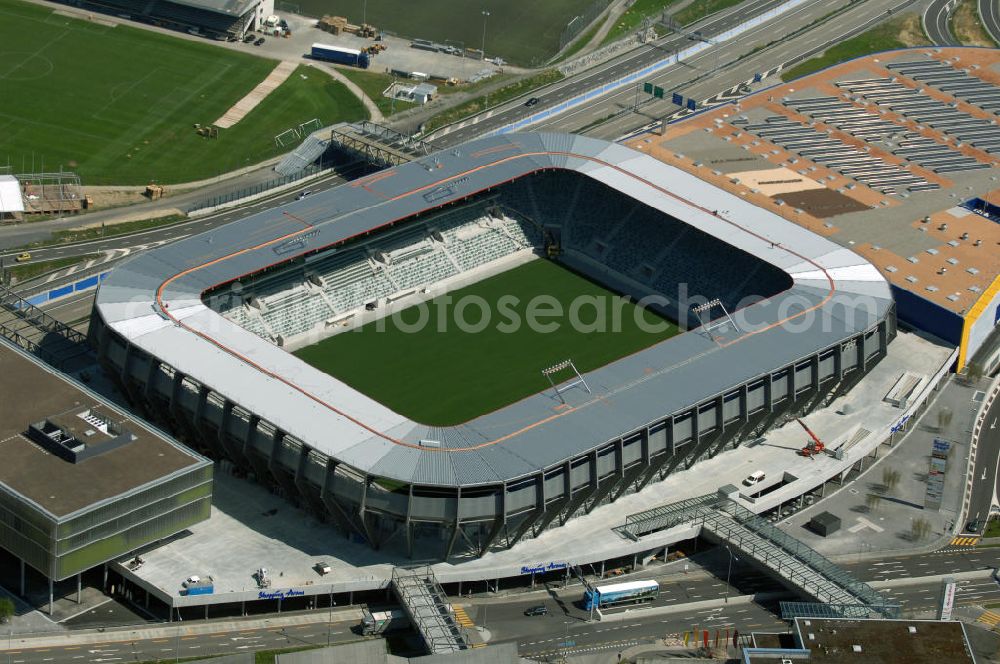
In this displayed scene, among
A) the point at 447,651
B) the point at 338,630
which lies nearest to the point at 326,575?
the point at 338,630

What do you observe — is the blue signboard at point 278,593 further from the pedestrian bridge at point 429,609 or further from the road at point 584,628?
the road at point 584,628

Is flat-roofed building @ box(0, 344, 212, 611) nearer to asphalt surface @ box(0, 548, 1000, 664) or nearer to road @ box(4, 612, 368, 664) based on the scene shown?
road @ box(4, 612, 368, 664)

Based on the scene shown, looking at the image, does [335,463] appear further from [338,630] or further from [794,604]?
[794,604]

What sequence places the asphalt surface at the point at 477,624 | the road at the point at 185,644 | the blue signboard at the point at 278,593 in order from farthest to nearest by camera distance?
the blue signboard at the point at 278,593, the asphalt surface at the point at 477,624, the road at the point at 185,644

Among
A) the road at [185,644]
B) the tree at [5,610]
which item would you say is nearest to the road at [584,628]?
the road at [185,644]

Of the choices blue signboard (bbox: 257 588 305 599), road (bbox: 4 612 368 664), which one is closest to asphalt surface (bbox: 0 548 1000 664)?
road (bbox: 4 612 368 664)

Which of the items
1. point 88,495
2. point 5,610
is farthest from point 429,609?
point 5,610

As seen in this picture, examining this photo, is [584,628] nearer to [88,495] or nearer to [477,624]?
[477,624]

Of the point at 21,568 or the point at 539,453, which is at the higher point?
the point at 539,453

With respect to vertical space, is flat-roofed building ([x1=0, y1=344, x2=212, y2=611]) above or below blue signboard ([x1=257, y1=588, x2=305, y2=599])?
above

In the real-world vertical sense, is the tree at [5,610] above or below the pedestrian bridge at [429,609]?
below

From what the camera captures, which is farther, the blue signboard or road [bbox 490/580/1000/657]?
the blue signboard
